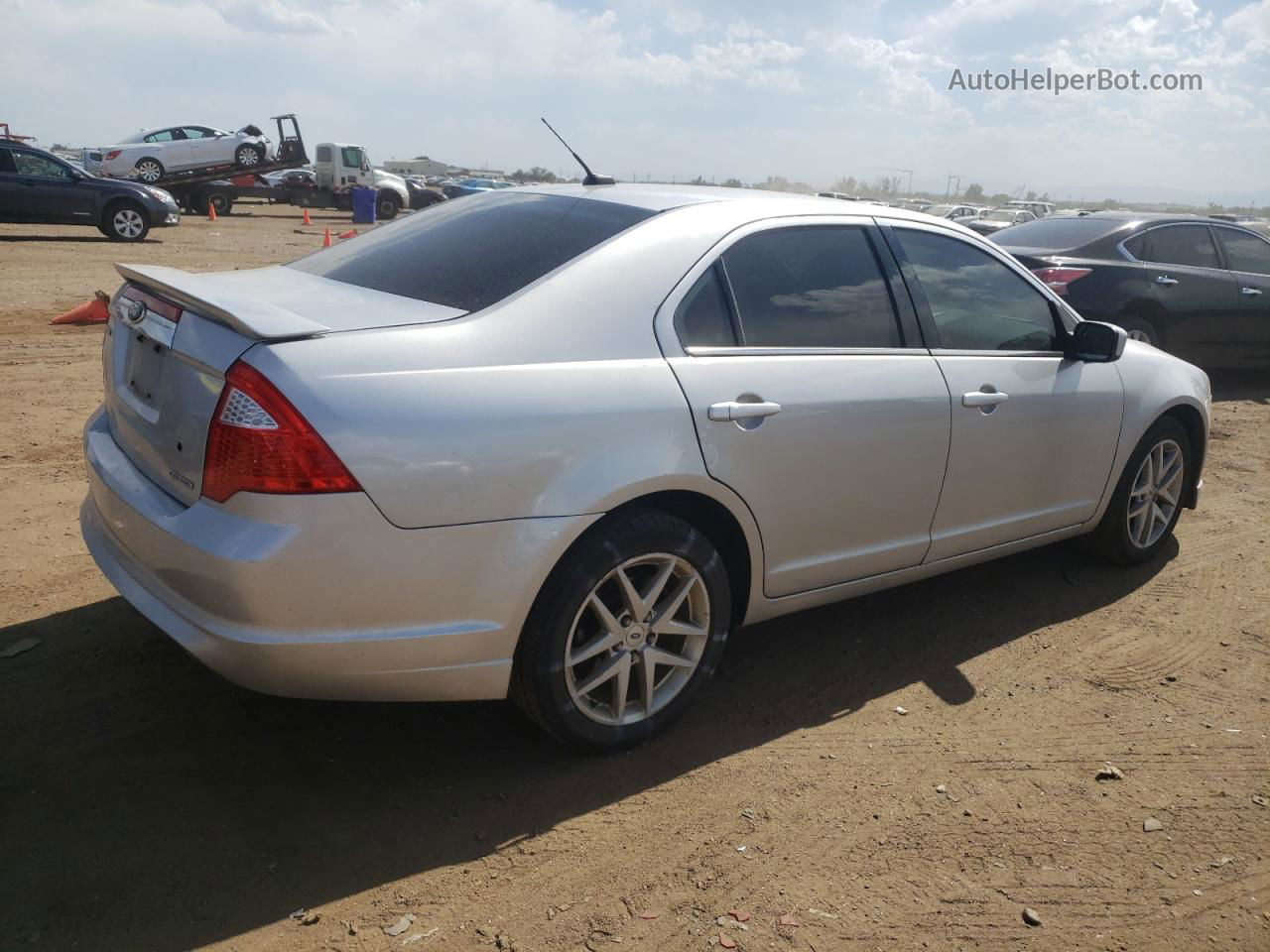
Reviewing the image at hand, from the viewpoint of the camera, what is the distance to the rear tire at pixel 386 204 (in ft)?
108

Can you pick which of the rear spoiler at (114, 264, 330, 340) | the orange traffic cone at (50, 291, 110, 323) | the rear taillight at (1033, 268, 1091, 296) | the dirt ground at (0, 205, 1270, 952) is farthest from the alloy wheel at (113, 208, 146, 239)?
the rear spoiler at (114, 264, 330, 340)

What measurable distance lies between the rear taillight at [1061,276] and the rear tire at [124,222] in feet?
49.6

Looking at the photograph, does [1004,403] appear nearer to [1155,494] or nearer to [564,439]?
[1155,494]

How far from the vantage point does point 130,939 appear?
2377 mm

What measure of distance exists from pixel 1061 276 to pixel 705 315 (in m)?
6.85

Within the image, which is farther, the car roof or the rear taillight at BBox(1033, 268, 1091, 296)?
the rear taillight at BBox(1033, 268, 1091, 296)

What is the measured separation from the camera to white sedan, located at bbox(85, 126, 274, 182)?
26500 mm

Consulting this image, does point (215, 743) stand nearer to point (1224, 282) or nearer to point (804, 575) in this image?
point (804, 575)

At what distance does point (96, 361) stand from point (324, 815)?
6.08 meters

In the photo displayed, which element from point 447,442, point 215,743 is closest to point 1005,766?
point 447,442

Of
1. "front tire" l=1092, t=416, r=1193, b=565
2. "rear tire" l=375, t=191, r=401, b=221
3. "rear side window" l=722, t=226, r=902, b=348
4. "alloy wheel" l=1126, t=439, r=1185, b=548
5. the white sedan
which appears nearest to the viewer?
"rear side window" l=722, t=226, r=902, b=348

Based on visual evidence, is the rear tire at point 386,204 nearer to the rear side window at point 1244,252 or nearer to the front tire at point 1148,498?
the rear side window at point 1244,252

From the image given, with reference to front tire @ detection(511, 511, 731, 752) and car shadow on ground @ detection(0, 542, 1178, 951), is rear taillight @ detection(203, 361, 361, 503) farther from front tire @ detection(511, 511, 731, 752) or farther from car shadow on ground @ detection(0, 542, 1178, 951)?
car shadow on ground @ detection(0, 542, 1178, 951)

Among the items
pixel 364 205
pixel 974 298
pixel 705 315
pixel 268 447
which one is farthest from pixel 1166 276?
pixel 364 205
